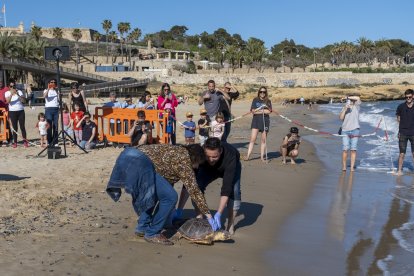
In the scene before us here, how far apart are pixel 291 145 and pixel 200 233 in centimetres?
626

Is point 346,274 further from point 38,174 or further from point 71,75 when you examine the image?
point 71,75

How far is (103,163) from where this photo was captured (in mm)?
10242

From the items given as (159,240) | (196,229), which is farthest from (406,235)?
(159,240)

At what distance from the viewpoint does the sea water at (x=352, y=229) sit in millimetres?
5125

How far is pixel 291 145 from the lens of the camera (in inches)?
446

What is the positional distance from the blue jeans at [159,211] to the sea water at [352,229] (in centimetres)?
113

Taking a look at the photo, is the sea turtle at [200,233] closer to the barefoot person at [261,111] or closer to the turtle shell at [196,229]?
the turtle shell at [196,229]

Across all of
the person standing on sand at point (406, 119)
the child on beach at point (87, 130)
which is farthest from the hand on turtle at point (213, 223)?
the child on beach at point (87, 130)

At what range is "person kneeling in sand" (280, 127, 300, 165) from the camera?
11.1m

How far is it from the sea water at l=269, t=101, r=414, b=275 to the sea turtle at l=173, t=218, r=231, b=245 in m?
0.55

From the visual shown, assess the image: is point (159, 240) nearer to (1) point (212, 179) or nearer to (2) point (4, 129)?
(1) point (212, 179)

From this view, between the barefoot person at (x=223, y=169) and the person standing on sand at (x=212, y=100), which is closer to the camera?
the barefoot person at (x=223, y=169)

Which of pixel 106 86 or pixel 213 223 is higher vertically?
pixel 106 86

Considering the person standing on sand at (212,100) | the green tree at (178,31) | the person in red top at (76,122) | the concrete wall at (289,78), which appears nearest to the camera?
the person standing on sand at (212,100)
